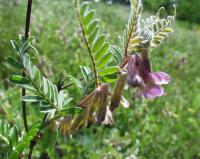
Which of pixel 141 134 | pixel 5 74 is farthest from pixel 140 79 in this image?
pixel 5 74

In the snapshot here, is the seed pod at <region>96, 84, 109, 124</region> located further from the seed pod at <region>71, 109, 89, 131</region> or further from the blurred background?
the blurred background

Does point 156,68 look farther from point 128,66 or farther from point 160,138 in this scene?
point 128,66

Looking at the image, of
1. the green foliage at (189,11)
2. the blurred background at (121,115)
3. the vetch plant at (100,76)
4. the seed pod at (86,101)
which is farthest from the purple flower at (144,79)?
the green foliage at (189,11)

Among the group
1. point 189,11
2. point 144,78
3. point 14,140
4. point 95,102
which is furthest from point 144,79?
point 189,11

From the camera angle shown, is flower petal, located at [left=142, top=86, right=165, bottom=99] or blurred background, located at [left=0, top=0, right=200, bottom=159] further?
blurred background, located at [left=0, top=0, right=200, bottom=159]

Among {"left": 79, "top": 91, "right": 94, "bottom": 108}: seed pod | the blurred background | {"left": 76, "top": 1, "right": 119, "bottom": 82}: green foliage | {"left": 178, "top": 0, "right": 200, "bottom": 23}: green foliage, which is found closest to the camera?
{"left": 76, "top": 1, "right": 119, "bottom": 82}: green foliage

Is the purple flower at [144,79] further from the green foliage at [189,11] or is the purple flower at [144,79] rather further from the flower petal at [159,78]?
the green foliage at [189,11]

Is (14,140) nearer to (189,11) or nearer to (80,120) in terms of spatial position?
(80,120)

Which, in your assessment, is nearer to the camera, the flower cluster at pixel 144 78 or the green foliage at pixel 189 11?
the flower cluster at pixel 144 78

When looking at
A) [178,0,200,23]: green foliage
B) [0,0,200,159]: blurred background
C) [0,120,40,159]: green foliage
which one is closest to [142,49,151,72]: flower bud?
[0,120,40,159]: green foliage
